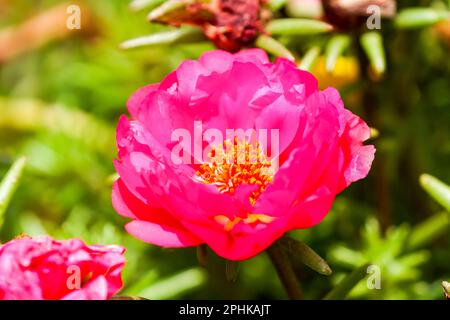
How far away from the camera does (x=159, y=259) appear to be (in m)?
1.28

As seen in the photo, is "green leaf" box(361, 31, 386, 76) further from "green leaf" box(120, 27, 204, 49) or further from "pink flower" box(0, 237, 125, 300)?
"pink flower" box(0, 237, 125, 300)

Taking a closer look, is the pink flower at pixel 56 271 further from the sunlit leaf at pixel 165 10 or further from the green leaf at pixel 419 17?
the green leaf at pixel 419 17

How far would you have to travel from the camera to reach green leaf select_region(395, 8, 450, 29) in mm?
925

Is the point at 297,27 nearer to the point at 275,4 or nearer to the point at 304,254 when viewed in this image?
the point at 275,4

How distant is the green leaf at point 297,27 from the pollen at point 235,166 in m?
0.17

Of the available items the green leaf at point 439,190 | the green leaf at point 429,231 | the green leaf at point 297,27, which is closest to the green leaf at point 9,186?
the green leaf at point 297,27

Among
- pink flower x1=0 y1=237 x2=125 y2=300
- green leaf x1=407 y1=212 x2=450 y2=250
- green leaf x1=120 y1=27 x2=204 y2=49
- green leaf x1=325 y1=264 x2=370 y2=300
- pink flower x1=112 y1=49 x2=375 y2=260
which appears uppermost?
green leaf x1=120 y1=27 x2=204 y2=49

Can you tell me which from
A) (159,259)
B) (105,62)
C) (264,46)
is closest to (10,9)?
(105,62)

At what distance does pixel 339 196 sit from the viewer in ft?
4.06

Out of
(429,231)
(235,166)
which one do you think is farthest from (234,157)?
(429,231)

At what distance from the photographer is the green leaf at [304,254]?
69cm

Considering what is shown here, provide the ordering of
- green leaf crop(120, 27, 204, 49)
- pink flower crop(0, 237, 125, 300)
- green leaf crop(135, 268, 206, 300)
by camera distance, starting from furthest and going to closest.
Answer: green leaf crop(135, 268, 206, 300) → green leaf crop(120, 27, 204, 49) → pink flower crop(0, 237, 125, 300)

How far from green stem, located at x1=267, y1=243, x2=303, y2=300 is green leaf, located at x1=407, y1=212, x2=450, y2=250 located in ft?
1.35

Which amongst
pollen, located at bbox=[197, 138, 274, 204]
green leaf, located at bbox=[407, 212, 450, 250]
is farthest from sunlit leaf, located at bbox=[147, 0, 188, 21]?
green leaf, located at bbox=[407, 212, 450, 250]
